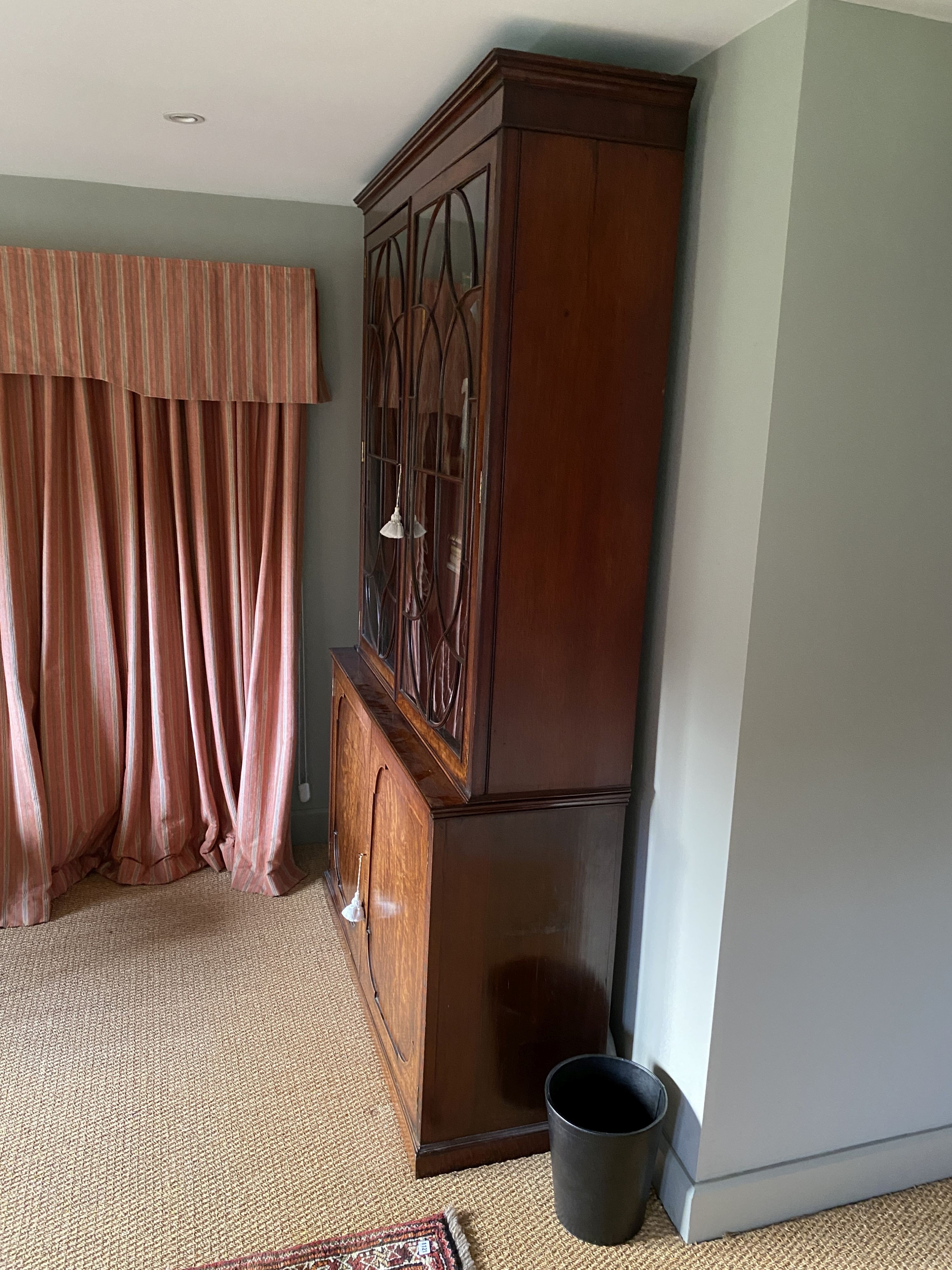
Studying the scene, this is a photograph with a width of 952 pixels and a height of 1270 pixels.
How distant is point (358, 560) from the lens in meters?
3.21

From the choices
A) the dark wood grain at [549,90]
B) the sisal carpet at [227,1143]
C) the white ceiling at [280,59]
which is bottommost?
the sisal carpet at [227,1143]

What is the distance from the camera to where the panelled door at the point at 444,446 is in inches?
71.1

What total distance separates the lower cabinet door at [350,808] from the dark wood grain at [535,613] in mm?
313

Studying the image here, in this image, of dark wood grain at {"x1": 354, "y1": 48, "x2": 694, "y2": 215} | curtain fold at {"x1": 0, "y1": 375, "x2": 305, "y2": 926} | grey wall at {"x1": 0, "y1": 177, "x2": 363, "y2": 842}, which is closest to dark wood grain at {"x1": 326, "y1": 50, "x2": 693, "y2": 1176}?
dark wood grain at {"x1": 354, "y1": 48, "x2": 694, "y2": 215}

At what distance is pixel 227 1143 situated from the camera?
6.74 feet

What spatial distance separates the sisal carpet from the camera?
71.9 inches

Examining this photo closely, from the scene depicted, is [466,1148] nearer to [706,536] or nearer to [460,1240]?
[460,1240]

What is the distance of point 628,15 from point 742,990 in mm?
1691

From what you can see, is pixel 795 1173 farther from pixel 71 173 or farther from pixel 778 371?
pixel 71 173

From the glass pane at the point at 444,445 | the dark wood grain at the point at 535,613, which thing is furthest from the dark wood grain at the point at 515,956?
the glass pane at the point at 444,445

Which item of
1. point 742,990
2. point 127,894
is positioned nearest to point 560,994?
point 742,990

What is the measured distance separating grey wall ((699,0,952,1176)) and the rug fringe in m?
0.46

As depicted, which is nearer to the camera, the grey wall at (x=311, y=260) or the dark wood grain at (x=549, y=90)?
the dark wood grain at (x=549, y=90)

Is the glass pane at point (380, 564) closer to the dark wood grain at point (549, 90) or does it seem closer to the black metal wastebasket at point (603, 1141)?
the dark wood grain at point (549, 90)
